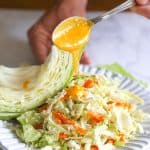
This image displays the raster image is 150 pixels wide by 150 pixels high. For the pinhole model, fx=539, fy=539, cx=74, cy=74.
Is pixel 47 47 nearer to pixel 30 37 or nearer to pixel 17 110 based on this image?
pixel 30 37

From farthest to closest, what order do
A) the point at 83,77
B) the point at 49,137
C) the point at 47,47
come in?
the point at 47,47, the point at 83,77, the point at 49,137

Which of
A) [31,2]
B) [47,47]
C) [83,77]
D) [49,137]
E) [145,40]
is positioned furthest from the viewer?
[31,2]

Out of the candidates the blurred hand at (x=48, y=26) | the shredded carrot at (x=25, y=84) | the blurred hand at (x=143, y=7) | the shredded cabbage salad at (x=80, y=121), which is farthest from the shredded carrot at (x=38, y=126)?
the blurred hand at (x=48, y=26)

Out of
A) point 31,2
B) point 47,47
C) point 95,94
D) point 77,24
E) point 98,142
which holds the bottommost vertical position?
point 98,142

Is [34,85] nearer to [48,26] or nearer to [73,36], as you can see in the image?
[73,36]

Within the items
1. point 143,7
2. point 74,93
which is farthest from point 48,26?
point 74,93

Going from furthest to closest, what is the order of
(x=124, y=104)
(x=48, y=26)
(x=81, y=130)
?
(x=48, y=26) < (x=124, y=104) < (x=81, y=130)

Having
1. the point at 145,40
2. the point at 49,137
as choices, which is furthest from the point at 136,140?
the point at 145,40

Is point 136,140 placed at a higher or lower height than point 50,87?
lower
